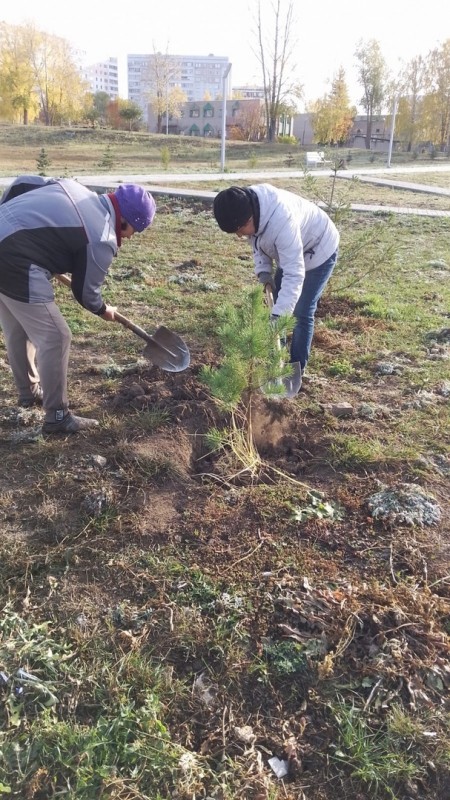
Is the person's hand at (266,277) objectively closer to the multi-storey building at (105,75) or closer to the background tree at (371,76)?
the background tree at (371,76)

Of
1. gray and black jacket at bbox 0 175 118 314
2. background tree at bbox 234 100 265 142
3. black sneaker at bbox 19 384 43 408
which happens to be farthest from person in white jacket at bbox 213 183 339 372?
background tree at bbox 234 100 265 142

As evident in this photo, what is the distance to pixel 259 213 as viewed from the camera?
2.83m

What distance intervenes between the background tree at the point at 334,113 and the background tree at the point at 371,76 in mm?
7726

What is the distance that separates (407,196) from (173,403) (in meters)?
13.6

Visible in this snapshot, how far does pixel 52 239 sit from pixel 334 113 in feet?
108

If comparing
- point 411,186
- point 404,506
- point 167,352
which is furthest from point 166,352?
point 411,186

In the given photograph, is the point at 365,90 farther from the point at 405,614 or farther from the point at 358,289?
the point at 405,614

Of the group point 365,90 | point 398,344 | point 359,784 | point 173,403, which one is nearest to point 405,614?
point 359,784

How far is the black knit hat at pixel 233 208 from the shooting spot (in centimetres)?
267

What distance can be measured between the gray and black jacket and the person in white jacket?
0.59m

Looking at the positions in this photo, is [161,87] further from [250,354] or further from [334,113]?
[250,354]

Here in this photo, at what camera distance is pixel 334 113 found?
102 ft

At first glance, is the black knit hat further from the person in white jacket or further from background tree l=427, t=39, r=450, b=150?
background tree l=427, t=39, r=450, b=150

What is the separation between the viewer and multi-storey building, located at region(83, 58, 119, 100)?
419 feet
